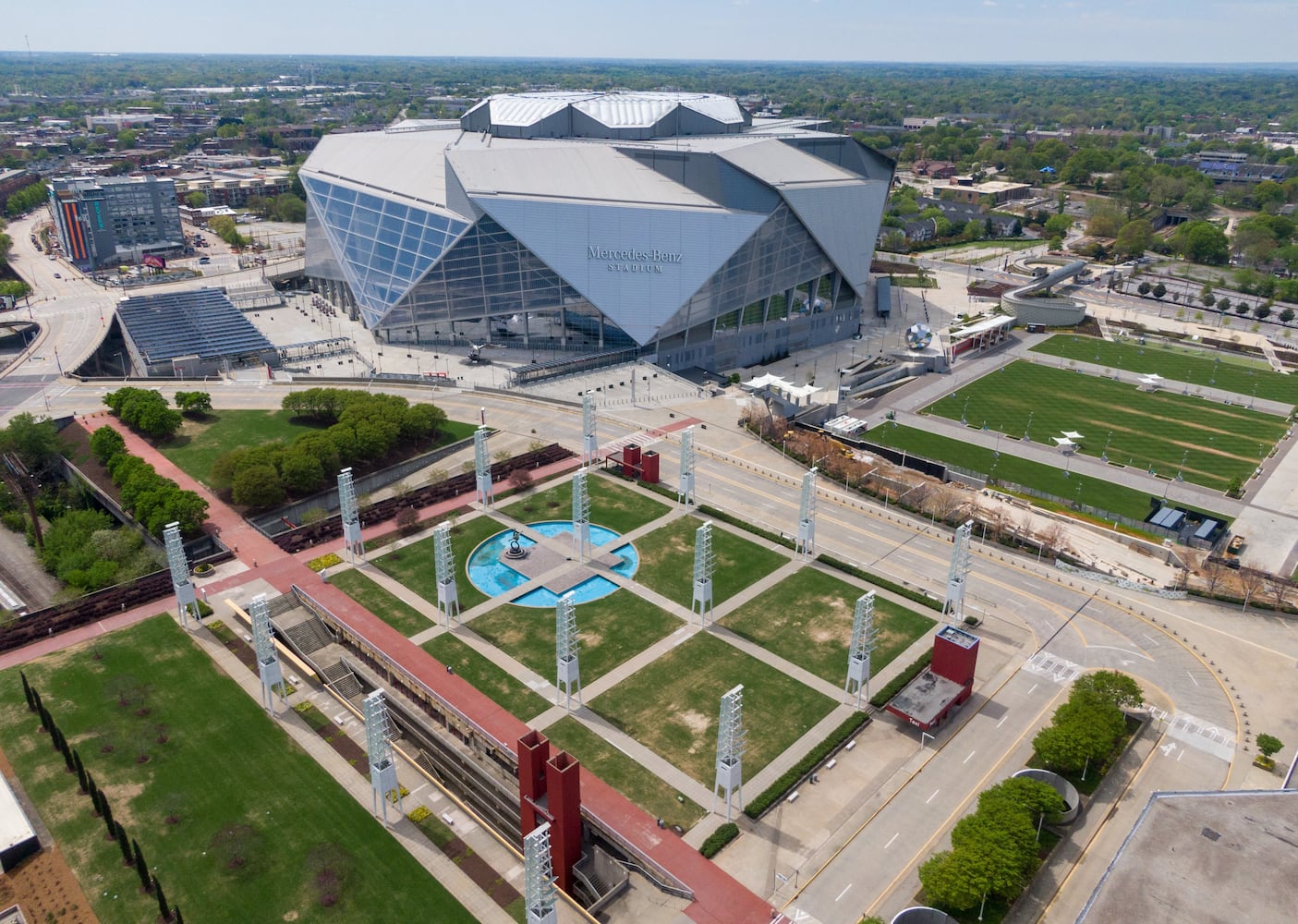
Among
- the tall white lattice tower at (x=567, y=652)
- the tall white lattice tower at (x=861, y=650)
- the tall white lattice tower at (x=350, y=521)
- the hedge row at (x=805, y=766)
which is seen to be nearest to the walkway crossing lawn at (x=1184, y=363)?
the tall white lattice tower at (x=861, y=650)

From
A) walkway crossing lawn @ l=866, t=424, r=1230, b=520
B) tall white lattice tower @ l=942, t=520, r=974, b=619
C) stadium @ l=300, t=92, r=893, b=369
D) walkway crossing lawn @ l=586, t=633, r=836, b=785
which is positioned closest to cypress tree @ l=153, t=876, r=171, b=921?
walkway crossing lawn @ l=586, t=633, r=836, b=785

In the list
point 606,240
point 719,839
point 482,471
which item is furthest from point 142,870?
point 606,240

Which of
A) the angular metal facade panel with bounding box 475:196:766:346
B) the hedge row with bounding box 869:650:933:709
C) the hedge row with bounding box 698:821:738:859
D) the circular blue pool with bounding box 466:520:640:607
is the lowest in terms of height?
the hedge row with bounding box 698:821:738:859

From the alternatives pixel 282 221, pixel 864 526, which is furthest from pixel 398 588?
pixel 282 221

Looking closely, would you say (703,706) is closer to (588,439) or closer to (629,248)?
(588,439)

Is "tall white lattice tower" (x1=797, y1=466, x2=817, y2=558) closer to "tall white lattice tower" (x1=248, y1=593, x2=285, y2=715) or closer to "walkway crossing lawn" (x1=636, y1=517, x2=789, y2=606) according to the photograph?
"walkway crossing lawn" (x1=636, y1=517, x2=789, y2=606)

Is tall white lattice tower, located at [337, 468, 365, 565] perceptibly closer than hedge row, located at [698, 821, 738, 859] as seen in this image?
Answer: No
